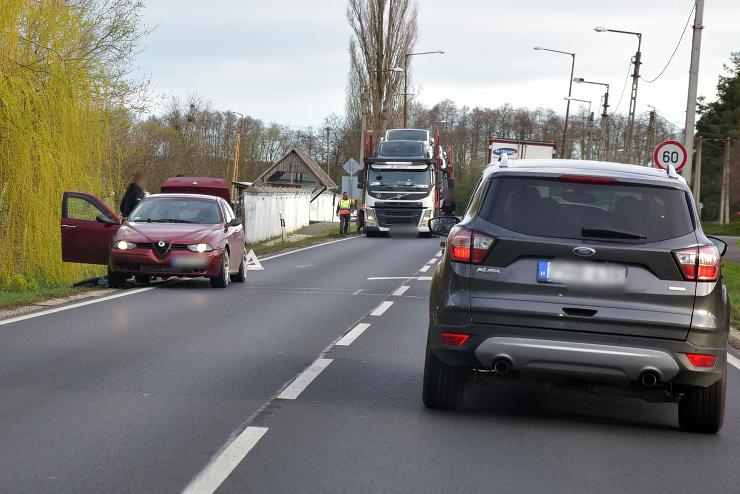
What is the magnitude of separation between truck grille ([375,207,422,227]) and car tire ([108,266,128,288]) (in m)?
22.0

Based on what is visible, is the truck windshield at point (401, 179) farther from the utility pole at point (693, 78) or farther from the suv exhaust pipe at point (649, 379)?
the suv exhaust pipe at point (649, 379)

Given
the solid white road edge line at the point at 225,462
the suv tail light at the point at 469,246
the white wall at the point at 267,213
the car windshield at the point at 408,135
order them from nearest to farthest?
the solid white road edge line at the point at 225,462
the suv tail light at the point at 469,246
the white wall at the point at 267,213
the car windshield at the point at 408,135

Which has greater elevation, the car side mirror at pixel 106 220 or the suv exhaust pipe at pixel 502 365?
the suv exhaust pipe at pixel 502 365

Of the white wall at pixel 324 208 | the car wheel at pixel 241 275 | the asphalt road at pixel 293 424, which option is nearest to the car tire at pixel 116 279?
the car wheel at pixel 241 275

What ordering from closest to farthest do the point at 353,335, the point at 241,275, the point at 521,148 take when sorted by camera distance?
the point at 353,335
the point at 241,275
the point at 521,148

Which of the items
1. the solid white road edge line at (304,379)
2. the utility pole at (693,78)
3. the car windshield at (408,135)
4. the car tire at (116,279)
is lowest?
the car tire at (116,279)

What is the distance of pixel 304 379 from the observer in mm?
8266

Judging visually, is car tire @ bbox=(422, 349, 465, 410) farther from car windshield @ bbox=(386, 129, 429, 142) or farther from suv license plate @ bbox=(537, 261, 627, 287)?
car windshield @ bbox=(386, 129, 429, 142)

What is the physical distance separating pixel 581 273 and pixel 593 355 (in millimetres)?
485

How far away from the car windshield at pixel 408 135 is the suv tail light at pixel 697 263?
120ft

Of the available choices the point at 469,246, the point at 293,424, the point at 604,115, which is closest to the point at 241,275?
the point at 293,424

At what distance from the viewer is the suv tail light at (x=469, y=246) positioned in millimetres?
6504

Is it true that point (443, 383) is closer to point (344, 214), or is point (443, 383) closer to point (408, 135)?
point (344, 214)

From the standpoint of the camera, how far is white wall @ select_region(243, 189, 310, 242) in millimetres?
36062
